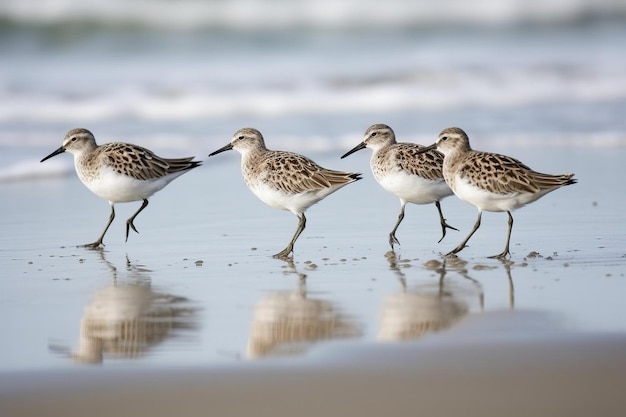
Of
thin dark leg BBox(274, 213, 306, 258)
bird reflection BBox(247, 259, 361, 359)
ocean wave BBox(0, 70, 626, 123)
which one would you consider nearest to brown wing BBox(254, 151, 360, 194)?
thin dark leg BBox(274, 213, 306, 258)

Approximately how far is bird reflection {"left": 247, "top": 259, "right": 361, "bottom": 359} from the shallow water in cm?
1

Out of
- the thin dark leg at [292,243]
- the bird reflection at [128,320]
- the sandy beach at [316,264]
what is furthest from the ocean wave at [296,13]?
the bird reflection at [128,320]

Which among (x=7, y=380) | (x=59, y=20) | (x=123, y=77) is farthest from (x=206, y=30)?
(x=7, y=380)

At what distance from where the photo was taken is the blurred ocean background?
54.6ft

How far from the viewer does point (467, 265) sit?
8430 millimetres

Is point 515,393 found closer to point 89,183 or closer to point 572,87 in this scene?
point 89,183

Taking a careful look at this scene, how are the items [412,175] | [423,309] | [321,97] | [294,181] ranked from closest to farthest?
[423,309]
[294,181]
[412,175]
[321,97]

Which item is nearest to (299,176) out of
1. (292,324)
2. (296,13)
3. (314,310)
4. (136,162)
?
(136,162)

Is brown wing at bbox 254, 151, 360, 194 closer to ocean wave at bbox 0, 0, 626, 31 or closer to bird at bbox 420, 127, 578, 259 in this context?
bird at bbox 420, 127, 578, 259

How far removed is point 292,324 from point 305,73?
16.9m

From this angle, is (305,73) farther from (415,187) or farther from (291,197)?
(291,197)

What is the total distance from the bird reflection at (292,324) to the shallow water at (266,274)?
14 mm

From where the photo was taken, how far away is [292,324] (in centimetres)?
666

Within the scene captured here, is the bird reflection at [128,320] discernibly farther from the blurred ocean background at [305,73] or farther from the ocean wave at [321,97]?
the ocean wave at [321,97]
